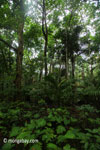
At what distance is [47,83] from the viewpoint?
3969mm

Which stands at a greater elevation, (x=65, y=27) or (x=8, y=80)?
(x=65, y=27)

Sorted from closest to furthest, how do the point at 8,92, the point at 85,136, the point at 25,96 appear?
1. the point at 85,136
2. the point at 8,92
3. the point at 25,96

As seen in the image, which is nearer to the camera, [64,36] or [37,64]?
[37,64]

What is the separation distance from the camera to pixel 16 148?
47.2 inches

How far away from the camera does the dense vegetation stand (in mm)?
1242

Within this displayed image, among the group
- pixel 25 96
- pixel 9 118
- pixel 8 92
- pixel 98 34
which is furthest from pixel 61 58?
pixel 9 118

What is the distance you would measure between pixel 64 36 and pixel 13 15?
6970 mm

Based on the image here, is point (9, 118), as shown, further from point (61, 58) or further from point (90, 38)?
point (90, 38)

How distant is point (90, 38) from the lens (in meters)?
9.16

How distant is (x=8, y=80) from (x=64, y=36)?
25.9 ft

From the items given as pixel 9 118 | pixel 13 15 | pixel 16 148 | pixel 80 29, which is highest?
pixel 80 29

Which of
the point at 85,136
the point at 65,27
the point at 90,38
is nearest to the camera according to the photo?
the point at 85,136

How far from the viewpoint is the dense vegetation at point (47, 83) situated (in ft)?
4.08

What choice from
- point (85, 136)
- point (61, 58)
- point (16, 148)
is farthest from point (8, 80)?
point (61, 58)
